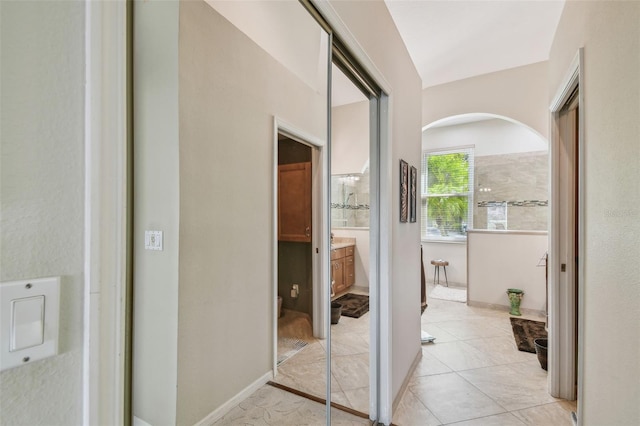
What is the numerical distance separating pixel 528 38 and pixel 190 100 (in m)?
3.56

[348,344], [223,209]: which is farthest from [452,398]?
[223,209]

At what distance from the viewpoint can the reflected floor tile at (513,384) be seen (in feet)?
7.18

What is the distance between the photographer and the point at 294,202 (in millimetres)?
1318

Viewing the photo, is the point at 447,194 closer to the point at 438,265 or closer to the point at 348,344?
the point at 438,265

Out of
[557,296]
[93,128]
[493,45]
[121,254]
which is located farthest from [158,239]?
[493,45]

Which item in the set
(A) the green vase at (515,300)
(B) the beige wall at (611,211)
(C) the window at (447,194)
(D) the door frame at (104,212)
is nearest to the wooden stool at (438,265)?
(C) the window at (447,194)

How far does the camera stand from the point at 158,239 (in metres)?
0.62

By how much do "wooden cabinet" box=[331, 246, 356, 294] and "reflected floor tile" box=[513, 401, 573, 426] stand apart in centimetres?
150

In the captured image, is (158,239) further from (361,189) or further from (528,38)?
(528,38)

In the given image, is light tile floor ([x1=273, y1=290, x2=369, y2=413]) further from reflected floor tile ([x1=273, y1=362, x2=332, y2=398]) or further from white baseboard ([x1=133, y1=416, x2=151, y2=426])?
white baseboard ([x1=133, y1=416, x2=151, y2=426])

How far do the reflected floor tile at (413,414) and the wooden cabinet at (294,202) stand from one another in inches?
57.3

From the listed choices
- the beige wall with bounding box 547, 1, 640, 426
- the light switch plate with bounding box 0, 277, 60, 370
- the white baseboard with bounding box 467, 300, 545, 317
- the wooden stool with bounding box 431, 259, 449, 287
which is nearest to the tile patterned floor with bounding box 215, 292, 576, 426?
the light switch plate with bounding box 0, 277, 60, 370

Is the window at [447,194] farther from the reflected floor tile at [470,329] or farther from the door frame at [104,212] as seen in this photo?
the door frame at [104,212]

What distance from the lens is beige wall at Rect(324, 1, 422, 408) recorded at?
172cm
